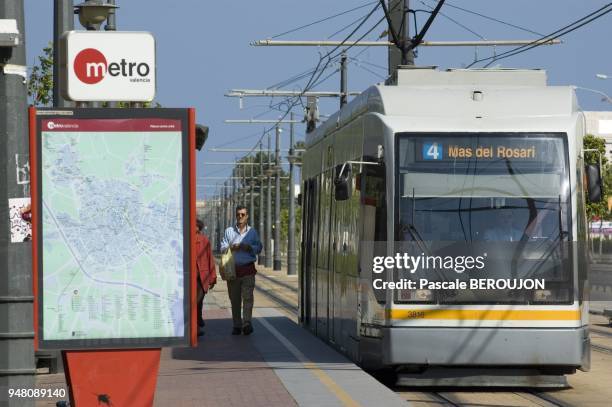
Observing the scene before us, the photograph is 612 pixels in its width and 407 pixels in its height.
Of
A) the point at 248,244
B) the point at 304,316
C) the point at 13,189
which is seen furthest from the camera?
the point at 304,316

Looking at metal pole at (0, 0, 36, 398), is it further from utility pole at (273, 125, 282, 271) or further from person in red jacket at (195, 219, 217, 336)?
utility pole at (273, 125, 282, 271)

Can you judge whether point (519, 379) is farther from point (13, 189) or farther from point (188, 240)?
point (13, 189)

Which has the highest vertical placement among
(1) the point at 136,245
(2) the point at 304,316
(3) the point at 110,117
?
(3) the point at 110,117

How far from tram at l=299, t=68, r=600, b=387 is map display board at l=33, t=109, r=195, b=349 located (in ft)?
16.3

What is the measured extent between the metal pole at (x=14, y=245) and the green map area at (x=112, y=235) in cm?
86

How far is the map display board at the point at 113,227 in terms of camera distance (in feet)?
28.9

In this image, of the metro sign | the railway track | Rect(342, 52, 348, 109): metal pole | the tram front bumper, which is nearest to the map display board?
the metro sign

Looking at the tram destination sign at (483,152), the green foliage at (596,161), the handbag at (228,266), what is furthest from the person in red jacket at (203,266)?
the tram destination sign at (483,152)

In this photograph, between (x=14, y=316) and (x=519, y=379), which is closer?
(x=14, y=316)

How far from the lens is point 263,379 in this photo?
13164mm

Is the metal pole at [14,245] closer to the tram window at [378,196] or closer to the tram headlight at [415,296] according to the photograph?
the tram headlight at [415,296]

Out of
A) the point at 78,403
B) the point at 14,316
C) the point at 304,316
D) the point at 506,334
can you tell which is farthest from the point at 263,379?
the point at 304,316

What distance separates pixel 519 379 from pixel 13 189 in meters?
7.40

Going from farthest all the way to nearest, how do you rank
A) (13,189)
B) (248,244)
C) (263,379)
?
(248,244) < (263,379) < (13,189)
